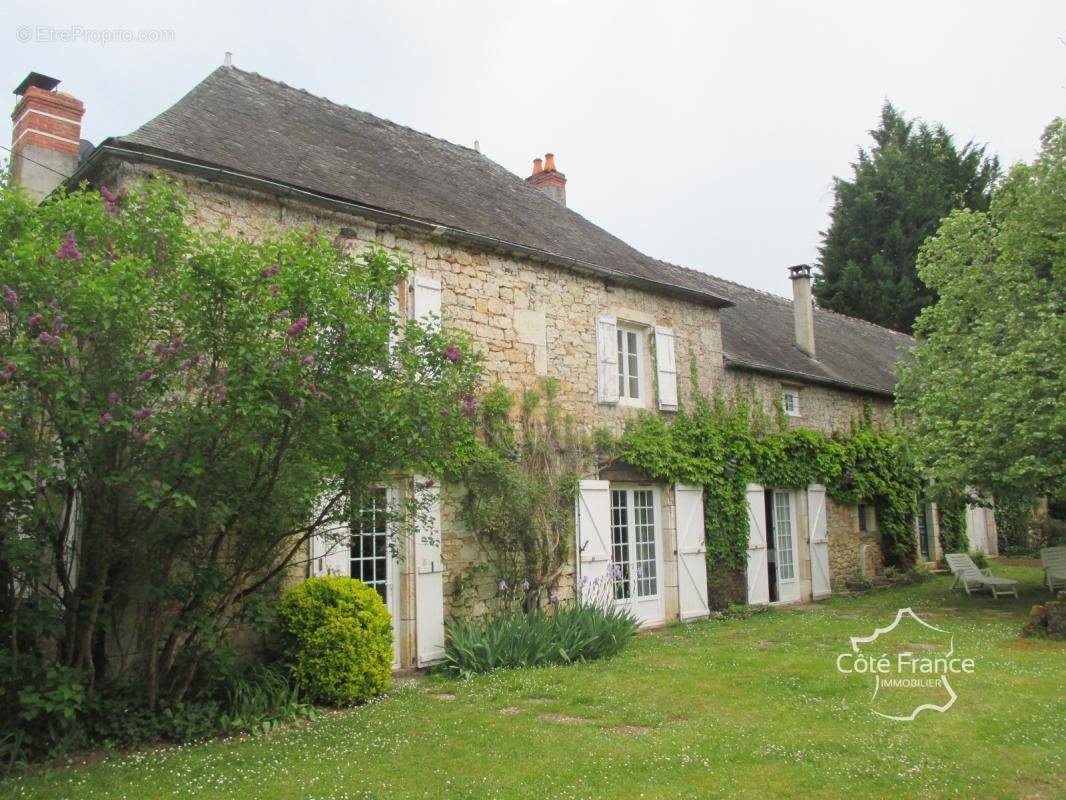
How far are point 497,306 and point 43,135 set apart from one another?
5.03 metres

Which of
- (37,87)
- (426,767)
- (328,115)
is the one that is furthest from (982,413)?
(37,87)

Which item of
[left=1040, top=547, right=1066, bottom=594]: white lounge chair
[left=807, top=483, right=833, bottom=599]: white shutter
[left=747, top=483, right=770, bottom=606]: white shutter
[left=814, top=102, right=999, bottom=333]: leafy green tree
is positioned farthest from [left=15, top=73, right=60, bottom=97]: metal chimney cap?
[left=814, top=102, right=999, bottom=333]: leafy green tree

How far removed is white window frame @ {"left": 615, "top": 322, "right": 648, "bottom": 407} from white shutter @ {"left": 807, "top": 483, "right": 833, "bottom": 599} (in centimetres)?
450

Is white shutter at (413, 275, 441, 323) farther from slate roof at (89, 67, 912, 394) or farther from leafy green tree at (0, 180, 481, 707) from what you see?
leafy green tree at (0, 180, 481, 707)

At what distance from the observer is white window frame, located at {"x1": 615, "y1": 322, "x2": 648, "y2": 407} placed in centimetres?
1109

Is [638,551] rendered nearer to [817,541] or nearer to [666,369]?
[666,369]

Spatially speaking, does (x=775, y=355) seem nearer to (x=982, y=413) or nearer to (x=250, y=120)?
(x=982, y=413)

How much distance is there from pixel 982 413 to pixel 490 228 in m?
7.10

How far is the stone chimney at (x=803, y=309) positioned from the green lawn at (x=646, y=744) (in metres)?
9.34

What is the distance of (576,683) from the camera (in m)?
7.18

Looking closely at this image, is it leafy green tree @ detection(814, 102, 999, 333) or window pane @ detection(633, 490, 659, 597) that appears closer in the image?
window pane @ detection(633, 490, 659, 597)

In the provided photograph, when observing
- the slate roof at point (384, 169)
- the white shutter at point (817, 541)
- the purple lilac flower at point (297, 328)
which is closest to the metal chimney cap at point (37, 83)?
the slate roof at point (384, 169)

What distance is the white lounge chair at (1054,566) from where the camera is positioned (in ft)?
40.0

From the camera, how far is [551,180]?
1397 cm
